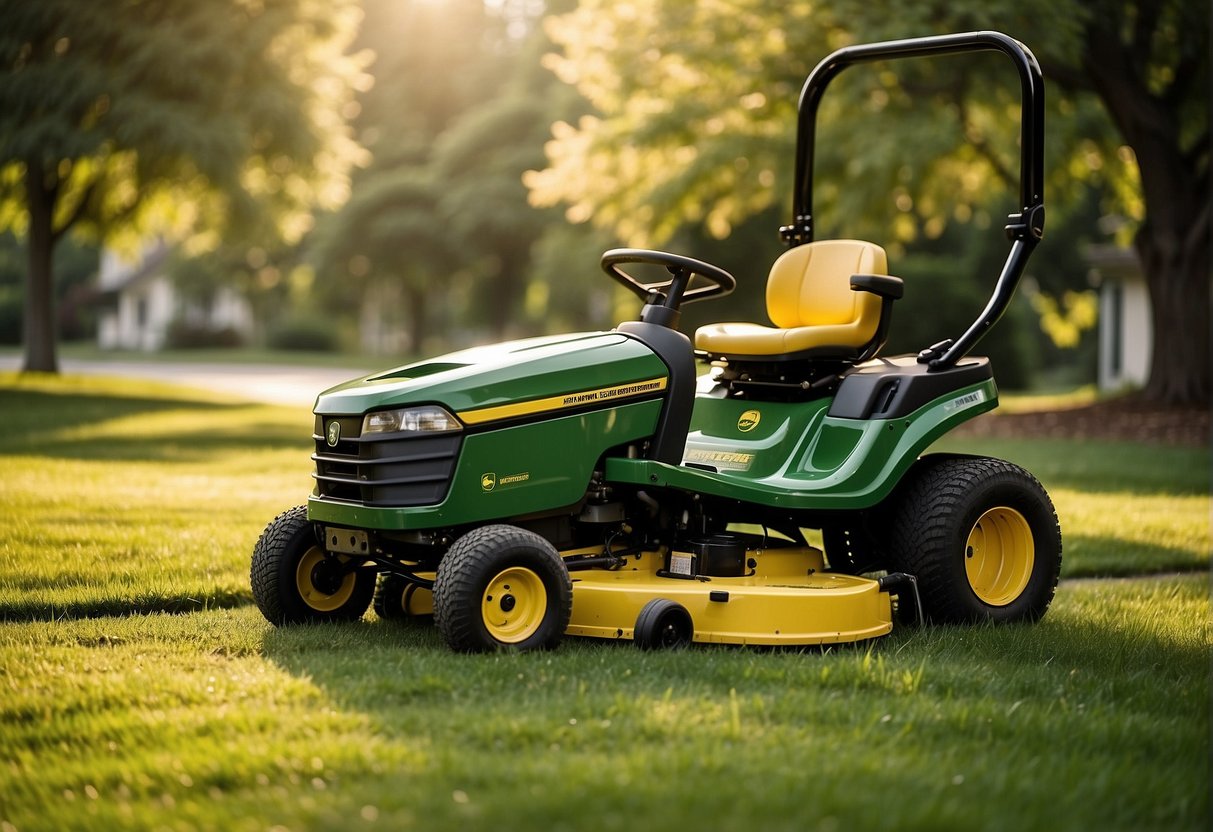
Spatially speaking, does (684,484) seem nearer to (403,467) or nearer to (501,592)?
(501,592)

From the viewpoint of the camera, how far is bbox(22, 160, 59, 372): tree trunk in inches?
931

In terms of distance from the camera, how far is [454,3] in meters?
55.0

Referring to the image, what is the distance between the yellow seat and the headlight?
1.51 metres

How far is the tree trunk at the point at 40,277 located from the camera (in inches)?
931

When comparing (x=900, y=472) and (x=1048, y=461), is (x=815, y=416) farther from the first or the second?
(x=1048, y=461)

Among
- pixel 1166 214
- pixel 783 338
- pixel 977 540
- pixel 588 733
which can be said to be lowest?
pixel 588 733

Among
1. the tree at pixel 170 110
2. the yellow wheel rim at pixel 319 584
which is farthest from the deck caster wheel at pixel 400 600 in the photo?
the tree at pixel 170 110

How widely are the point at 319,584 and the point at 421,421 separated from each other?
110 centimetres

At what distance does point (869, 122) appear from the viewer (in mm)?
17609

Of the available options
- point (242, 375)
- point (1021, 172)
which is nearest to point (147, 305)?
point (242, 375)

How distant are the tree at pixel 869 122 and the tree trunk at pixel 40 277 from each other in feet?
27.8

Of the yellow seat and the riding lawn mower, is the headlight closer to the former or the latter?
the riding lawn mower

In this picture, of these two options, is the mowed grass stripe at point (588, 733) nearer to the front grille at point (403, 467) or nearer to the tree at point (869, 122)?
the front grille at point (403, 467)

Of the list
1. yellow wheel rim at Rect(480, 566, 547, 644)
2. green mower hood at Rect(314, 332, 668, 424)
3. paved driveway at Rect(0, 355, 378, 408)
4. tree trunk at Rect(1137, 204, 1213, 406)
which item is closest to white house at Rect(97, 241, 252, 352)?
paved driveway at Rect(0, 355, 378, 408)
